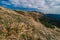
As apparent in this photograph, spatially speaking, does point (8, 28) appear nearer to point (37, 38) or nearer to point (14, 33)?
point (14, 33)

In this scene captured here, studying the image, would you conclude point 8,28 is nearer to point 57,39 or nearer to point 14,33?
point 14,33

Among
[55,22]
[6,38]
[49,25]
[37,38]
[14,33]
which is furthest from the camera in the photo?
[55,22]

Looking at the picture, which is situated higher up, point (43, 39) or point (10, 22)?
point (10, 22)

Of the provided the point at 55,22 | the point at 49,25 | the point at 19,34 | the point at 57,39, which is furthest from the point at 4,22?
the point at 55,22

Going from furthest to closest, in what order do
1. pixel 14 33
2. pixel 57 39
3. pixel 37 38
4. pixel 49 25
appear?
pixel 49 25
pixel 57 39
pixel 37 38
pixel 14 33

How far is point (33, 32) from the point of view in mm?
22188

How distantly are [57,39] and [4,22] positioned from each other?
23.4 ft

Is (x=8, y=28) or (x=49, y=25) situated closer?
(x=8, y=28)

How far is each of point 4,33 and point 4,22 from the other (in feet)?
7.10

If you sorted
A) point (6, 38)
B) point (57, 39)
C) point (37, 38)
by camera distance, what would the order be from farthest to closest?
point (57, 39) → point (37, 38) → point (6, 38)

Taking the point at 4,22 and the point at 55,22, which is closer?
the point at 4,22

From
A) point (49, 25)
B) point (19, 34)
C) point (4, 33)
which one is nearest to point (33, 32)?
point (19, 34)

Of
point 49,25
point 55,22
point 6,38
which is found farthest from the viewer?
point 55,22

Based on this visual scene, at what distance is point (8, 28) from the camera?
67.5 feet
